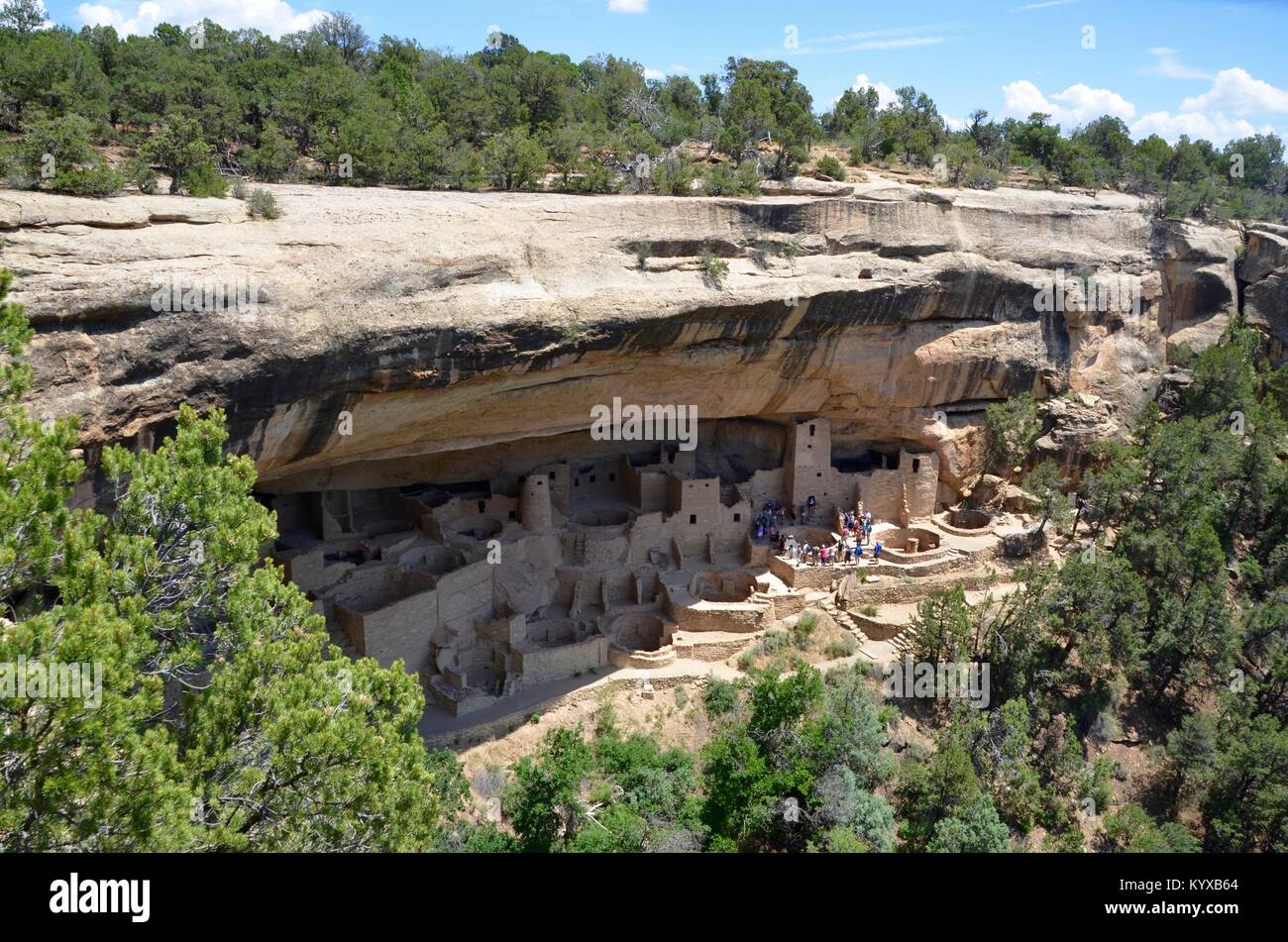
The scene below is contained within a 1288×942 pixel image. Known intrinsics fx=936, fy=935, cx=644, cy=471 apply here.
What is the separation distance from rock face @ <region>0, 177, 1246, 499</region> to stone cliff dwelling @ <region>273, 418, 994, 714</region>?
3.00 feet

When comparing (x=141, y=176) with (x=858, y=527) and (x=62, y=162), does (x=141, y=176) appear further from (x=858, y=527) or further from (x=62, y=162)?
(x=858, y=527)

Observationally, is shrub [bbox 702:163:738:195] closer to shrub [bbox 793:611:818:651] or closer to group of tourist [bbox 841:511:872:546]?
group of tourist [bbox 841:511:872:546]

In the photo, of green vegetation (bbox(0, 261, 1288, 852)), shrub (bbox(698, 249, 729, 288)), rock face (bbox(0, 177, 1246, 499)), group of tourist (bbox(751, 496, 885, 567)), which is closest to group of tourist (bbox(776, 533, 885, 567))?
group of tourist (bbox(751, 496, 885, 567))

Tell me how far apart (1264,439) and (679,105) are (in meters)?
21.0

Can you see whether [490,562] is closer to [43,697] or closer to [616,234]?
[616,234]

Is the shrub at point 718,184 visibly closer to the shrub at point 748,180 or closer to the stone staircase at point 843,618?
the shrub at point 748,180

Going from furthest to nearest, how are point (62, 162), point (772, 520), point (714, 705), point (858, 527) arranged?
point (858, 527) → point (772, 520) → point (714, 705) → point (62, 162)

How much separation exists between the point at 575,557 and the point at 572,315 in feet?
19.8

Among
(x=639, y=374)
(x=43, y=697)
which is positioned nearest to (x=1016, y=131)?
(x=639, y=374)

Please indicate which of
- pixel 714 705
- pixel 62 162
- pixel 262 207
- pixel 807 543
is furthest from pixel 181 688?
pixel 807 543

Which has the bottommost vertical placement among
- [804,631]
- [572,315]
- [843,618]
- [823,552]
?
[804,631]

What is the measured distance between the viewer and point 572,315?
15375 mm

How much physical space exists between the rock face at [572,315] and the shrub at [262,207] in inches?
10.1

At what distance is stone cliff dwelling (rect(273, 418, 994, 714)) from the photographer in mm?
17109
